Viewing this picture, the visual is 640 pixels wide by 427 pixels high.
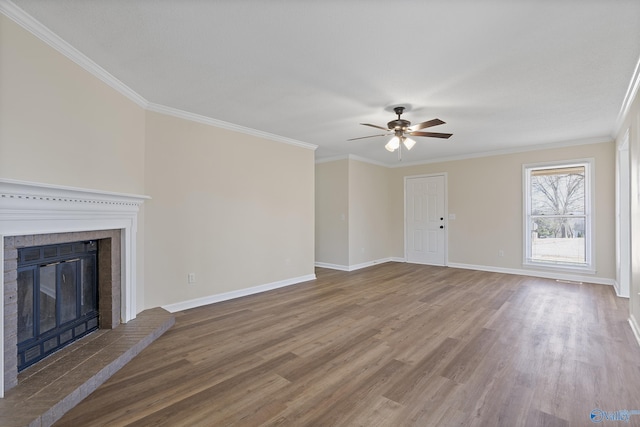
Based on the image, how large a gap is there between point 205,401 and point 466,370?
193 centimetres

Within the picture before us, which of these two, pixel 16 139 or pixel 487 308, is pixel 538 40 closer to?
pixel 487 308

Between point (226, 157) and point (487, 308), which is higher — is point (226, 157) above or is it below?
above

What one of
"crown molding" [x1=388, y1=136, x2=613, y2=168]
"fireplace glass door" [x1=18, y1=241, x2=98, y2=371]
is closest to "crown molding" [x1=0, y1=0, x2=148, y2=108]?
"fireplace glass door" [x1=18, y1=241, x2=98, y2=371]

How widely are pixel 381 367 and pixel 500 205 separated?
5.05 meters

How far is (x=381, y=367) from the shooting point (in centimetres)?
237

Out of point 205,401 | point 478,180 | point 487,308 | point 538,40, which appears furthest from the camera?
point 478,180

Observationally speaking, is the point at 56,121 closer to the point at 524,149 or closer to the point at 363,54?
the point at 363,54

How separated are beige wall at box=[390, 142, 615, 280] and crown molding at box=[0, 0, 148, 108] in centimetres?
609

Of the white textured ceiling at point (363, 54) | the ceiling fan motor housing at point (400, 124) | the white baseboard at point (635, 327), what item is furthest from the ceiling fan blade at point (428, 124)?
the white baseboard at point (635, 327)

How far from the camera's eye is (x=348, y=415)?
1812 mm

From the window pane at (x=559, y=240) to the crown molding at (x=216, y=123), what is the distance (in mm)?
4762

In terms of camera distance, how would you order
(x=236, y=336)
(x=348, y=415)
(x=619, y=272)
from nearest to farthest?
(x=348, y=415)
(x=236, y=336)
(x=619, y=272)

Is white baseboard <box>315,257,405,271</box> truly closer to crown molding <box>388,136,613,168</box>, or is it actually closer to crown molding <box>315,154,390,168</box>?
crown molding <box>315,154,390,168</box>

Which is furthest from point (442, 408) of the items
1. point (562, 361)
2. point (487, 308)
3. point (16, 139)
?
point (16, 139)
